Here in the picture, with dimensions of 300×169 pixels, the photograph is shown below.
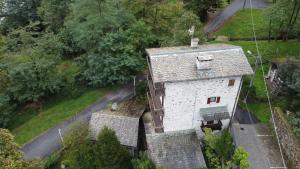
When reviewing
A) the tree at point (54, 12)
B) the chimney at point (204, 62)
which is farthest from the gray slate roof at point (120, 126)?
the tree at point (54, 12)

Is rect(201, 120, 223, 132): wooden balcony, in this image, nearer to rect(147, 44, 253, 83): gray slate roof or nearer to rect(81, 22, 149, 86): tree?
rect(147, 44, 253, 83): gray slate roof

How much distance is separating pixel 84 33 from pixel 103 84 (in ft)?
29.8

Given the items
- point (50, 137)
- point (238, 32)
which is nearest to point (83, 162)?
point (50, 137)

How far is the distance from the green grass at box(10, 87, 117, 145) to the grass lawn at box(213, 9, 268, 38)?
27645mm

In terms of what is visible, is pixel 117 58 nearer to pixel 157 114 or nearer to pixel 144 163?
pixel 157 114

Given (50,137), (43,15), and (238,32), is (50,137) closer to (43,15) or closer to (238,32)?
(43,15)

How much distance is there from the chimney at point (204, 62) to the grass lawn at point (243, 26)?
30.0 m

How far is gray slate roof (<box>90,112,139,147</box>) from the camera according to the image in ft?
126

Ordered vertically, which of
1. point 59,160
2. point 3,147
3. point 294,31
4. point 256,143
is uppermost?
point 294,31

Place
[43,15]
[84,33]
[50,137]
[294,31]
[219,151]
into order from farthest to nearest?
1. [43,15]
2. [294,31]
3. [84,33]
4. [50,137]
5. [219,151]

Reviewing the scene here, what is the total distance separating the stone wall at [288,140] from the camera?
3347 centimetres

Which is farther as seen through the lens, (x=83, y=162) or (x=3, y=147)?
(x=83, y=162)

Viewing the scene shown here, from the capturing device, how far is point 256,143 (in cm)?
3781

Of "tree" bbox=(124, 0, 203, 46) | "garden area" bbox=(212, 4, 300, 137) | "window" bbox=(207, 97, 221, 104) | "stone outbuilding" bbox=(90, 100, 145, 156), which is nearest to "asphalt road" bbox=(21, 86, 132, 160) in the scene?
"stone outbuilding" bbox=(90, 100, 145, 156)
